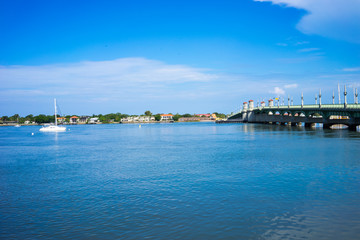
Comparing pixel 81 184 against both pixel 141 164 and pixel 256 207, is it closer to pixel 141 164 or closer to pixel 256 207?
pixel 141 164

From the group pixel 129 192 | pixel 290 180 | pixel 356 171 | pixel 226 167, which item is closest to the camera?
pixel 129 192

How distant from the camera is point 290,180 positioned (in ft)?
71.9

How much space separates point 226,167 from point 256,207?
12836mm

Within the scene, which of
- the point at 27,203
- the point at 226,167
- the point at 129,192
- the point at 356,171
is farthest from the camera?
the point at 226,167

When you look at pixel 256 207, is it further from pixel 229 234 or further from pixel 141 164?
pixel 141 164

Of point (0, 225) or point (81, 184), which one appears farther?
point (81, 184)

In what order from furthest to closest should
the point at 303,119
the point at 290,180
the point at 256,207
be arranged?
the point at 303,119 → the point at 290,180 → the point at 256,207

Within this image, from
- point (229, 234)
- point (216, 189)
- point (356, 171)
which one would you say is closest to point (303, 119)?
point (356, 171)

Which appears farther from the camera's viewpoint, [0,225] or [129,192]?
[129,192]

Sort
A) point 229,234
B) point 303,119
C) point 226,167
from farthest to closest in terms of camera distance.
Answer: point 303,119 < point 226,167 < point 229,234

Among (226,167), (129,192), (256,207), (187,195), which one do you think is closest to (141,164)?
(226,167)

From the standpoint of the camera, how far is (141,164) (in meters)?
31.5

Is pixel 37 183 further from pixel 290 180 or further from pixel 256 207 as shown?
pixel 290 180

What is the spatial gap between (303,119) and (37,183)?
4186 inches
